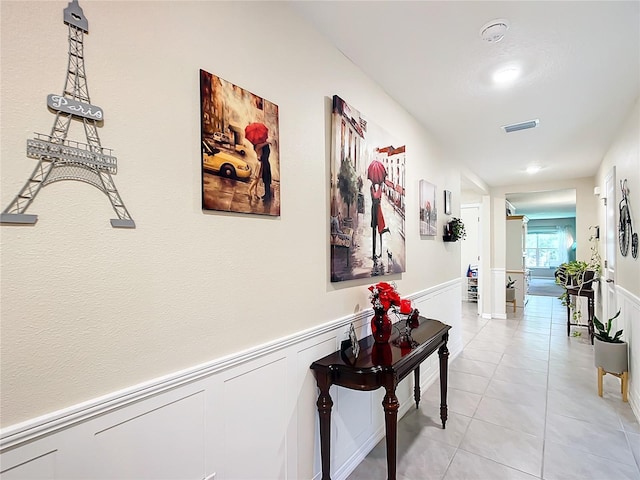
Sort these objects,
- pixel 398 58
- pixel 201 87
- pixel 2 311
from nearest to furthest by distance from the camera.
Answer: pixel 2 311, pixel 201 87, pixel 398 58

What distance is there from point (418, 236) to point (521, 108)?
4.37ft

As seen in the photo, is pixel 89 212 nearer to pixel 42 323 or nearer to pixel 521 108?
pixel 42 323

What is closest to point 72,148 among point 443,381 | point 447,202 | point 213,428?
point 213,428

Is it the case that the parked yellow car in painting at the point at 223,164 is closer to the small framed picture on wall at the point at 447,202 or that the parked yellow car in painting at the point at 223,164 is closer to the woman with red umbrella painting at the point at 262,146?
the woman with red umbrella painting at the point at 262,146

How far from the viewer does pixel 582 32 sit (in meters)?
1.73

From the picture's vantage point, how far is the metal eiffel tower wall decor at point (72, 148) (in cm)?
80

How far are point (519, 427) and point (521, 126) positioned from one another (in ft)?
8.46

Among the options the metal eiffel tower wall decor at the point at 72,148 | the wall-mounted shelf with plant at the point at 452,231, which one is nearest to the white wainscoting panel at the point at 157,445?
the metal eiffel tower wall decor at the point at 72,148

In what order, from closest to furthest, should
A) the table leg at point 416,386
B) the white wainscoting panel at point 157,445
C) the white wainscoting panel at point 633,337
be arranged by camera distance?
the white wainscoting panel at point 157,445 → the white wainscoting panel at point 633,337 → the table leg at point 416,386

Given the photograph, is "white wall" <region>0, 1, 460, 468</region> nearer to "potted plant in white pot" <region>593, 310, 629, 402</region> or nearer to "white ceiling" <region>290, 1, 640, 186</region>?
"white ceiling" <region>290, 1, 640, 186</region>

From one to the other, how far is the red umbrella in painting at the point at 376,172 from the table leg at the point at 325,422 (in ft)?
4.18

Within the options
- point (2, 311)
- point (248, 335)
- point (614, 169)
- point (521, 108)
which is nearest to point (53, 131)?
point (2, 311)

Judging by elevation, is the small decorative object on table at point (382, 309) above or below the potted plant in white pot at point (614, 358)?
above

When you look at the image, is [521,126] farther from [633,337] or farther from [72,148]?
[72,148]
